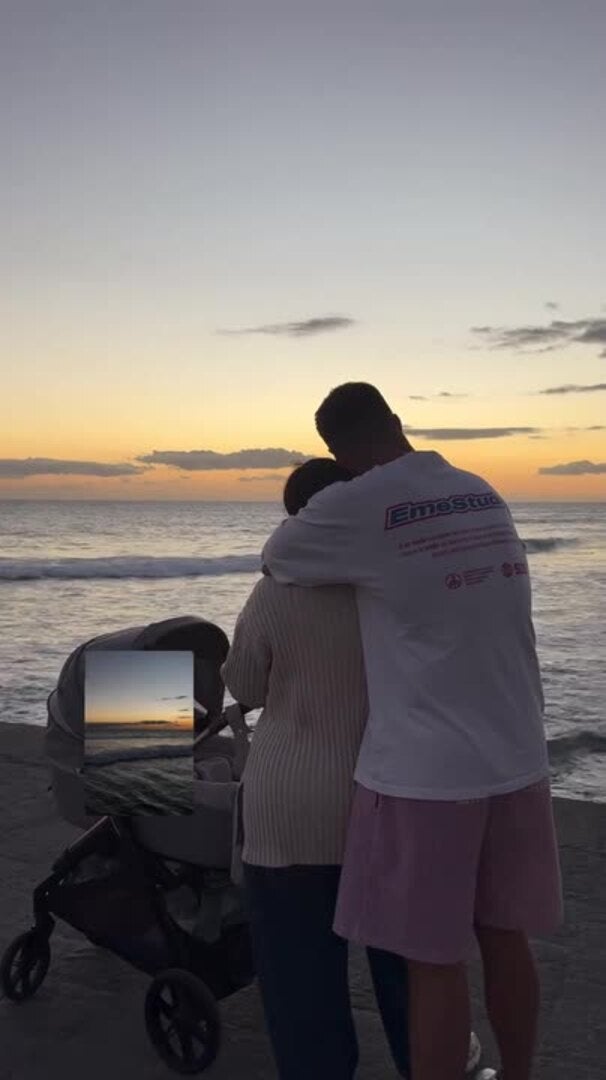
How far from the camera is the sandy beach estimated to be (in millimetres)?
2936

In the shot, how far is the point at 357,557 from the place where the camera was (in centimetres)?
203

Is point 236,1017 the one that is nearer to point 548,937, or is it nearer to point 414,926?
point 548,937

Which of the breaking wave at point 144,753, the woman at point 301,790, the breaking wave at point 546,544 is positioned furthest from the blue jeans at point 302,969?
the breaking wave at point 546,544

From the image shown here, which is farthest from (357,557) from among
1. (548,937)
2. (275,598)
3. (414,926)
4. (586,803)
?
(586,803)

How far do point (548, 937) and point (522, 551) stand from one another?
2157 mm

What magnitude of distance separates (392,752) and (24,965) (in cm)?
192

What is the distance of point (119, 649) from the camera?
2.84m

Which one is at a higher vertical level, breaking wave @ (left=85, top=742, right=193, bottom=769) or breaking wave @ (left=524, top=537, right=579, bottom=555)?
breaking wave @ (left=85, top=742, right=193, bottom=769)

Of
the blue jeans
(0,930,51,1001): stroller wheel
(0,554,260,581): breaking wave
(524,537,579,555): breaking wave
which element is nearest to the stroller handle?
the blue jeans

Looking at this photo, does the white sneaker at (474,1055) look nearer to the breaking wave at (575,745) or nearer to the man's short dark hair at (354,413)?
the man's short dark hair at (354,413)

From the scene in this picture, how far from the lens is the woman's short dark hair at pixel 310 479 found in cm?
231

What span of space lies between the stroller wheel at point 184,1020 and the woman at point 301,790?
22.1 inches
